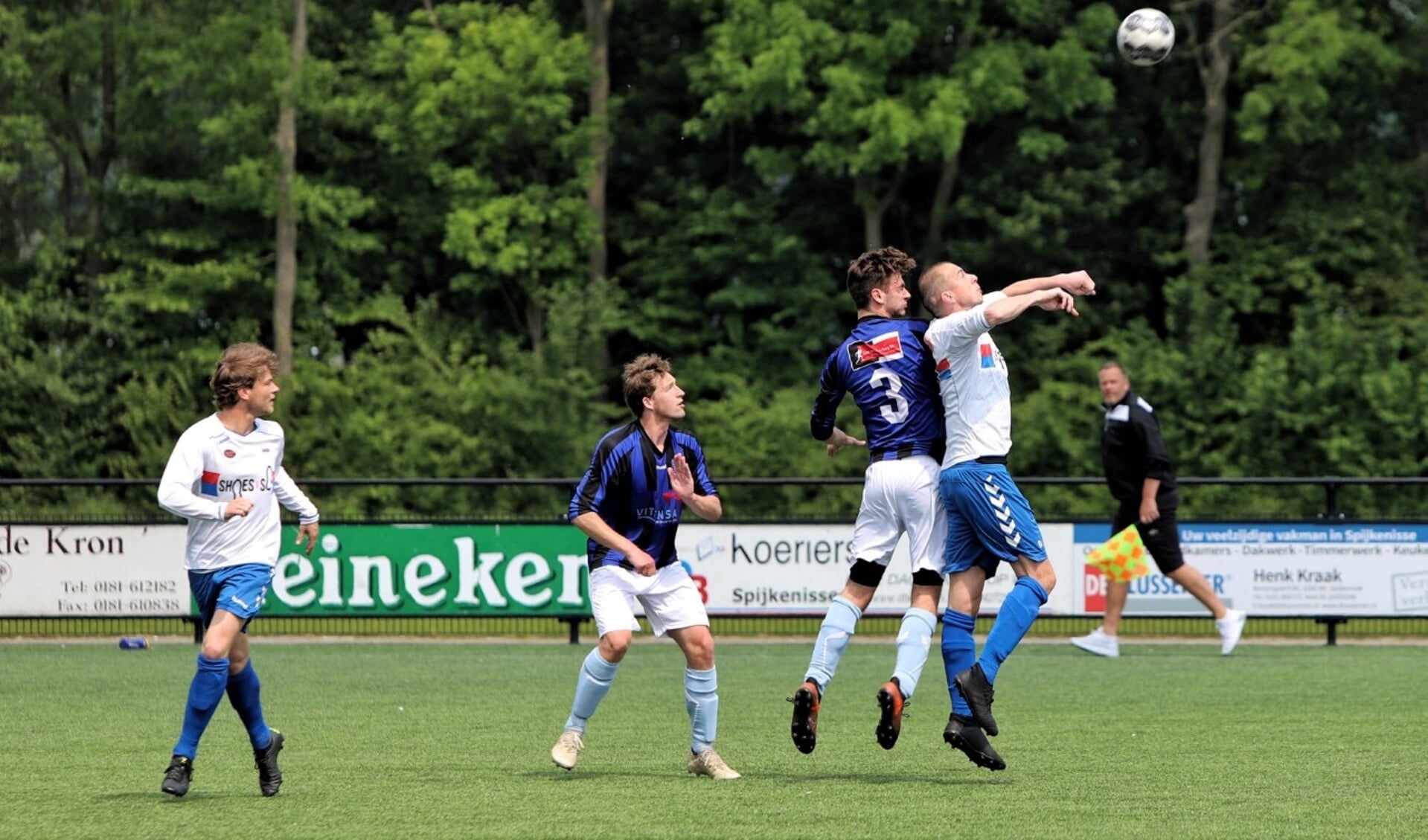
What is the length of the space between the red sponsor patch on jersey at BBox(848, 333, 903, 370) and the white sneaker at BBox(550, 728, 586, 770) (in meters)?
1.97

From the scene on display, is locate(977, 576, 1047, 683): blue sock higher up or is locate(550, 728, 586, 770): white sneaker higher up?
locate(977, 576, 1047, 683): blue sock

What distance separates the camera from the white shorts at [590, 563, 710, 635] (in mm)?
8461

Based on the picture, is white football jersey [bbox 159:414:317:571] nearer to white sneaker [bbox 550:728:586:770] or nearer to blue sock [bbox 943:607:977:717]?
white sneaker [bbox 550:728:586:770]

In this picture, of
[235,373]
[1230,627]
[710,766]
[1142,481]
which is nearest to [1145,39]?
[1142,481]

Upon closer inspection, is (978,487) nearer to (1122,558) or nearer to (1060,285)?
(1060,285)

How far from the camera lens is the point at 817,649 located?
8.42 m

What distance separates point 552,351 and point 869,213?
6.69 m

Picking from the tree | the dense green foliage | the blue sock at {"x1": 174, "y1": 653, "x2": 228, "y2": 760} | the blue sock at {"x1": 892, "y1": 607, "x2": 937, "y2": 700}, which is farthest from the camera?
the tree

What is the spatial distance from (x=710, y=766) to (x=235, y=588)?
208 centimetres

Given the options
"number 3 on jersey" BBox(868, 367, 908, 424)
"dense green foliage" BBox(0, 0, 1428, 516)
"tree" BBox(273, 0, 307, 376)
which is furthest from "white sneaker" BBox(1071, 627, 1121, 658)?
"tree" BBox(273, 0, 307, 376)

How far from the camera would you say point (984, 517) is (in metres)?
8.29

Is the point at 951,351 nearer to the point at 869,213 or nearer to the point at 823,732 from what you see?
the point at 823,732

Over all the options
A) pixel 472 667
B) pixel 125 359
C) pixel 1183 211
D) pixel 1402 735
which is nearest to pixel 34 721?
pixel 472 667

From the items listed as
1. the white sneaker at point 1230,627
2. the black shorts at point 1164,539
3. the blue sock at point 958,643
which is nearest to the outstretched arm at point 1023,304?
the blue sock at point 958,643
